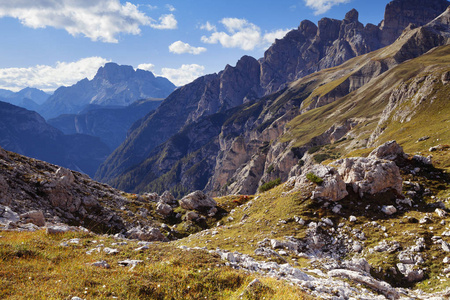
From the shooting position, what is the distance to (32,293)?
948cm

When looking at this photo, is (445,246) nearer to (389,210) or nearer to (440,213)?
(440,213)

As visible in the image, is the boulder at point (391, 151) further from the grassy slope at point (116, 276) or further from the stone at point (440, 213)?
the grassy slope at point (116, 276)

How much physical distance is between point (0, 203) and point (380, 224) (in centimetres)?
3852

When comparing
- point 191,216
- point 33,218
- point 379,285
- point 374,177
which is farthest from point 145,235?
point 374,177

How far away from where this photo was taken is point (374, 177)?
2777 centimetres

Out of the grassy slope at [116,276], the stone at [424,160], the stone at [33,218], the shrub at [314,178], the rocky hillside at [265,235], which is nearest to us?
the grassy slope at [116,276]

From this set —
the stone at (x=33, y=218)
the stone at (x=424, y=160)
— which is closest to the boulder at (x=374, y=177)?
the stone at (x=424, y=160)

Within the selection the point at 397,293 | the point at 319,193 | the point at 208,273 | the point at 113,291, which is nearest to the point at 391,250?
the point at 397,293

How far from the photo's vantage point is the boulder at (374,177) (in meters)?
27.3

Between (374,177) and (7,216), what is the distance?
38626 mm

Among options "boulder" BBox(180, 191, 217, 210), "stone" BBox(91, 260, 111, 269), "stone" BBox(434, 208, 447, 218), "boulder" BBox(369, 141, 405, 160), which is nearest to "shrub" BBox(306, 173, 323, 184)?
"stone" BBox(434, 208, 447, 218)

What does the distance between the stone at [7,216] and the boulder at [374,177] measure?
35.7m

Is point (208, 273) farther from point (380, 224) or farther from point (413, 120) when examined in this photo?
point (413, 120)

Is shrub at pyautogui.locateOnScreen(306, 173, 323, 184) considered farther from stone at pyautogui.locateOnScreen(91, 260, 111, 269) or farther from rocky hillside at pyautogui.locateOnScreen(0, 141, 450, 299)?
stone at pyautogui.locateOnScreen(91, 260, 111, 269)
